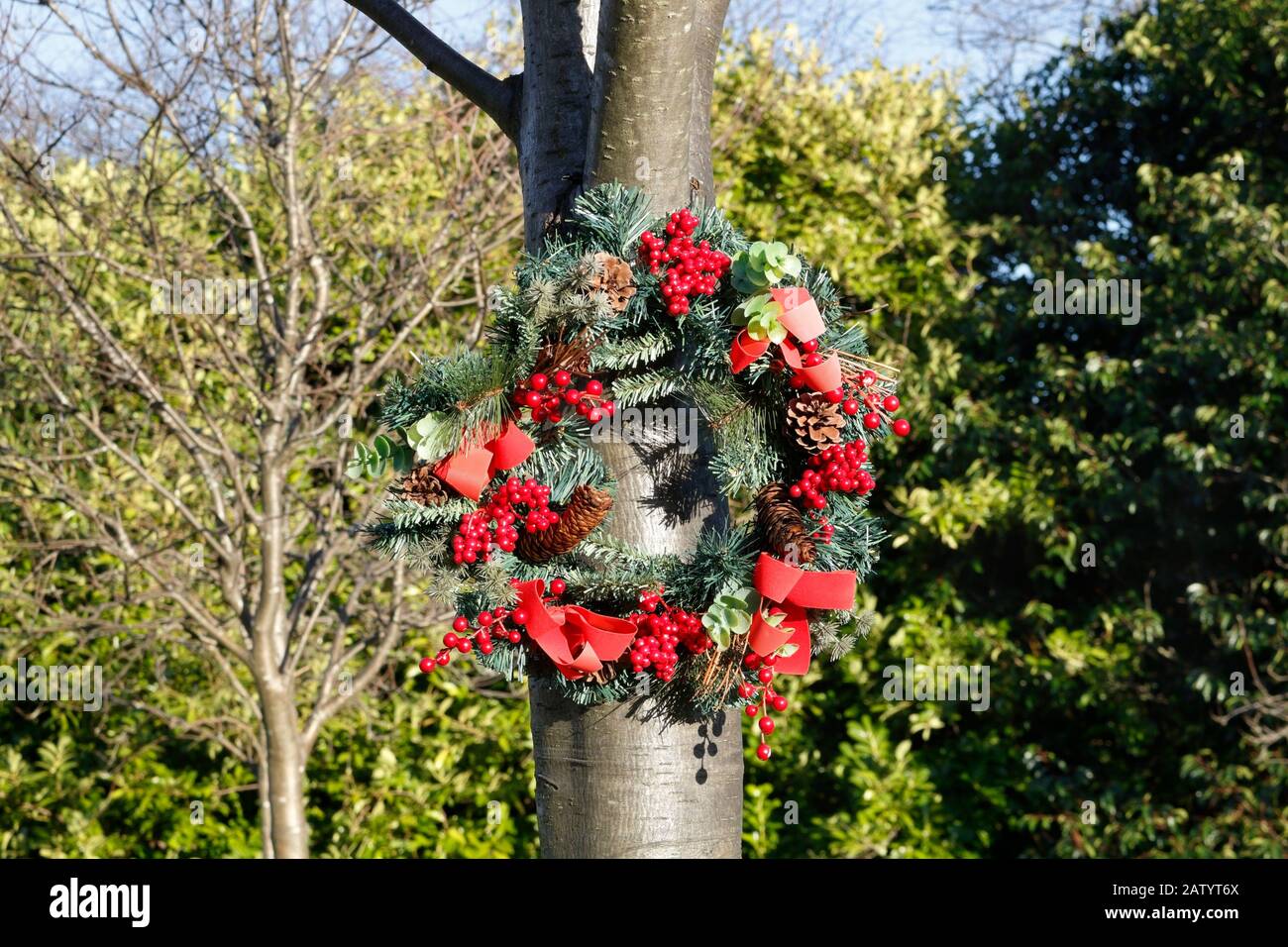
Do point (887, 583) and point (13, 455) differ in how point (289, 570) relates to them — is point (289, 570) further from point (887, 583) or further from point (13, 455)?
point (887, 583)

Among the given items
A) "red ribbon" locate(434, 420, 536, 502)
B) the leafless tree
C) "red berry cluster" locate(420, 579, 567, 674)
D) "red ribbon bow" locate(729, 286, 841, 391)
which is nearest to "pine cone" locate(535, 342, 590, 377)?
"red ribbon" locate(434, 420, 536, 502)

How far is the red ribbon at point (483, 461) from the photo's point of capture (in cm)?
192

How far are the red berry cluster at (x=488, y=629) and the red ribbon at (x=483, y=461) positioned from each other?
0.62 feet

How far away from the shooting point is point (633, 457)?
200 centimetres

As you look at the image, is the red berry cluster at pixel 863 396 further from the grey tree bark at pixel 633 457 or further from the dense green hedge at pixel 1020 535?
the dense green hedge at pixel 1020 535

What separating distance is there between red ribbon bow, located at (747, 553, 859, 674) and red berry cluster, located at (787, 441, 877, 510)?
0.12m

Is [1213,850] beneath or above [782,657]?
beneath

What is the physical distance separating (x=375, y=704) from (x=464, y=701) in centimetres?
45

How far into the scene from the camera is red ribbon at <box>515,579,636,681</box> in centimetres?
189

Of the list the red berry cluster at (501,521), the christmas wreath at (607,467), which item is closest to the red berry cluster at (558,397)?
the christmas wreath at (607,467)

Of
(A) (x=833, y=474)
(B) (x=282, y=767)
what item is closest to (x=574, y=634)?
(A) (x=833, y=474)

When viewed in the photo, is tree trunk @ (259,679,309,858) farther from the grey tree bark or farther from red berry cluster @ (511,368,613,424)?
red berry cluster @ (511,368,613,424)

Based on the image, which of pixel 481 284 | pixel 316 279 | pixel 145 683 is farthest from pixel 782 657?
pixel 145 683

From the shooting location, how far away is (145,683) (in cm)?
490
